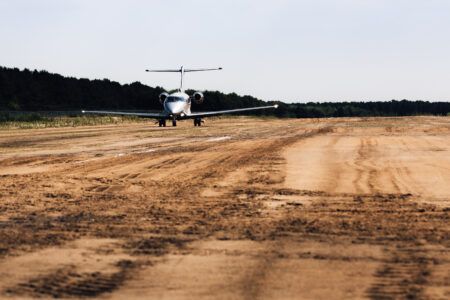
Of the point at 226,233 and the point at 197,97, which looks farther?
the point at 197,97

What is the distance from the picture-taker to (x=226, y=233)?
669 cm

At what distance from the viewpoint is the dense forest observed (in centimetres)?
10412

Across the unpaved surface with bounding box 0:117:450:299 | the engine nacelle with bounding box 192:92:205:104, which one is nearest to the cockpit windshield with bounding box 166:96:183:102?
the engine nacelle with bounding box 192:92:205:104

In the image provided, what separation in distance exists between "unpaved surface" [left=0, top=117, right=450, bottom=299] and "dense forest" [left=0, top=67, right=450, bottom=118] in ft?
286

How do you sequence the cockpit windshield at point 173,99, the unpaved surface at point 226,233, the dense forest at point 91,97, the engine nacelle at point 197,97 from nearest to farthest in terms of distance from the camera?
the unpaved surface at point 226,233 < the cockpit windshield at point 173,99 < the engine nacelle at point 197,97 < the dense forest at point 91,97

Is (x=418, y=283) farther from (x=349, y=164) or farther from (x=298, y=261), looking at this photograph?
(x=349, y=164)

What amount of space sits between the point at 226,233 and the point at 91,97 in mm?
115164

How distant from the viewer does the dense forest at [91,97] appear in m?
104

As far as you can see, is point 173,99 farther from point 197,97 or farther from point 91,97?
point 91,97

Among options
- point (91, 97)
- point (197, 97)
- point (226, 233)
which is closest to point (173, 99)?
point (197, 97)

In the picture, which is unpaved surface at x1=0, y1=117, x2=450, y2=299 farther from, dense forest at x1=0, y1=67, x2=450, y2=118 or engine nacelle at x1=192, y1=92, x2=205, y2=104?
dense forest at x1=0, y1=67, x2=450, y2=118

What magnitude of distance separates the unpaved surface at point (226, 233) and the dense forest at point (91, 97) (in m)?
87.1

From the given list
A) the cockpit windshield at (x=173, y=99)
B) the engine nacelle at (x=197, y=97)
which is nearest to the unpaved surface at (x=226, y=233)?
the cockpit windshield at (x=173, y=99)

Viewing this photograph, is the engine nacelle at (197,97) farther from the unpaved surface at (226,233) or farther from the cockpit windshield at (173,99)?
the unpaved surface at (226,233)
